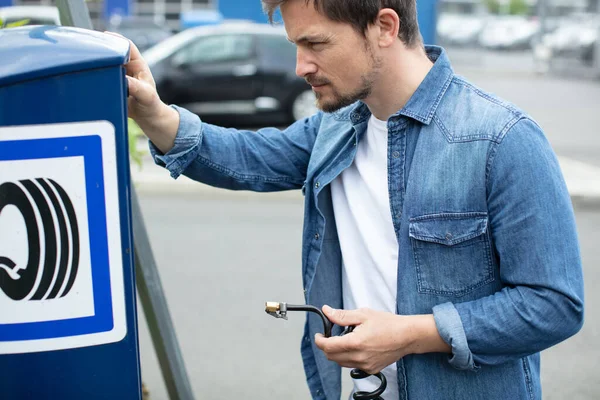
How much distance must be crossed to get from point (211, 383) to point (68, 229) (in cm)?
295

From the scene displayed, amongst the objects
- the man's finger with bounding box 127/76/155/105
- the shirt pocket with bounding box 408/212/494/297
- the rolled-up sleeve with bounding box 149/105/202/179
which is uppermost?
the man's finger with bounding box 127/76/155/105

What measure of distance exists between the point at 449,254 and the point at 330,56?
0.44 metres

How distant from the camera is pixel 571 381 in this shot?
14.0 ft

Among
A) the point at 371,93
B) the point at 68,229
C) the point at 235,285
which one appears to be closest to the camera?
the point at 68,229

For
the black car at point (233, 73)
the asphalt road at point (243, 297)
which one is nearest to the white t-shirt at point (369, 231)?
the asphalt road at point (243, 297)

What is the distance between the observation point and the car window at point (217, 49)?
462 inches

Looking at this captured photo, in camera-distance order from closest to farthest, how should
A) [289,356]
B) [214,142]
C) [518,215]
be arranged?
[518,215]
[214,142]
[289,356]

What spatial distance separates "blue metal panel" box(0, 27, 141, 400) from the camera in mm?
1334

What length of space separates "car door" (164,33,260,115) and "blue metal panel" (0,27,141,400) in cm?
1041

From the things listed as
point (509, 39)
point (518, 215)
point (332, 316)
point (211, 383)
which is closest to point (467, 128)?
point (518, 215)

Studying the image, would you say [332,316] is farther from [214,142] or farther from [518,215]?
[214,142]

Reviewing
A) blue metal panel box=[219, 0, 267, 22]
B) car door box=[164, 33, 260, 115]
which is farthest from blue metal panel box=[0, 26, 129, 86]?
blue metal panel box=[219, 0, 267, 22]

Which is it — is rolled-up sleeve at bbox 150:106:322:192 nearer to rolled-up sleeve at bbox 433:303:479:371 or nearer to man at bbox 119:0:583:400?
man at bbox 119:0:583:400

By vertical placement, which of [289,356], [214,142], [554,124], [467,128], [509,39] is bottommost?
[509,39]
